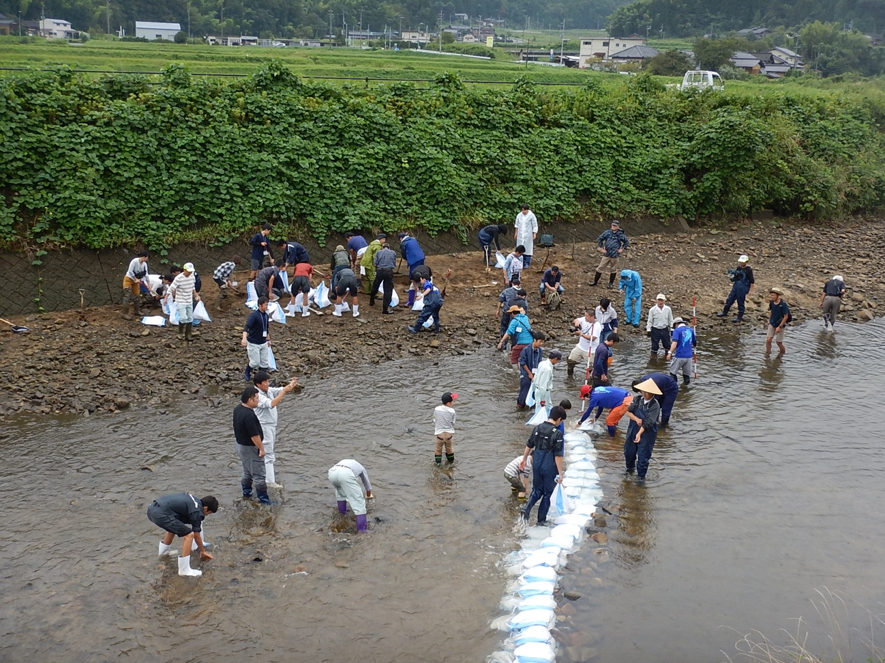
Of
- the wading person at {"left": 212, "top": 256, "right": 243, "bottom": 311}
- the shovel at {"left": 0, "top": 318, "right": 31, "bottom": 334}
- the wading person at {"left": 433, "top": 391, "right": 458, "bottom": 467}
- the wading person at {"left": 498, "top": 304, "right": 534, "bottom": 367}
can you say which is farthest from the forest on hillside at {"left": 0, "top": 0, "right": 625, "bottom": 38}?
the wading person at {"left": 433, "top": 391, "right": 458, "bottom": 467}

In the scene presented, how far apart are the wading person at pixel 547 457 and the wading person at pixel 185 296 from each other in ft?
26.9

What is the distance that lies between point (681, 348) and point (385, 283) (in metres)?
6.35

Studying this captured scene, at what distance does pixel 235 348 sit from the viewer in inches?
619

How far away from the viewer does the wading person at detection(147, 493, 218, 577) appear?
30.0ft

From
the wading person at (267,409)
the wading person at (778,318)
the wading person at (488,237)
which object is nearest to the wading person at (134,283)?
the wading person at (267,409)

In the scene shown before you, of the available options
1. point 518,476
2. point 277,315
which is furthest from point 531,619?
point 277,315

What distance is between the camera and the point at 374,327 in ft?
57.0

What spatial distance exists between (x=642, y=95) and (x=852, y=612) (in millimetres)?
22340

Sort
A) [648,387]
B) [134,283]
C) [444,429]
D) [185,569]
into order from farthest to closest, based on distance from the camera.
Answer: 1. [134,283]
2. [444,429]
3. [648,387]
4. [185,569]

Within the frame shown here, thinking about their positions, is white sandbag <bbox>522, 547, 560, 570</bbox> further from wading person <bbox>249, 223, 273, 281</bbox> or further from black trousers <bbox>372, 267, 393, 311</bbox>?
wading person <bbox>249, 223, 273, 281</bbox>

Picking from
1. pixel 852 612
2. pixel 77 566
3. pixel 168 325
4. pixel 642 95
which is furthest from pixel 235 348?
pixel 642 95

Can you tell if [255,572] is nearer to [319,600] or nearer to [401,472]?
[319,600]

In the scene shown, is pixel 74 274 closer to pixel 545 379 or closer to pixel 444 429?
pixel 444 429

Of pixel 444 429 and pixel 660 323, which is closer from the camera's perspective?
pixel 444 429
